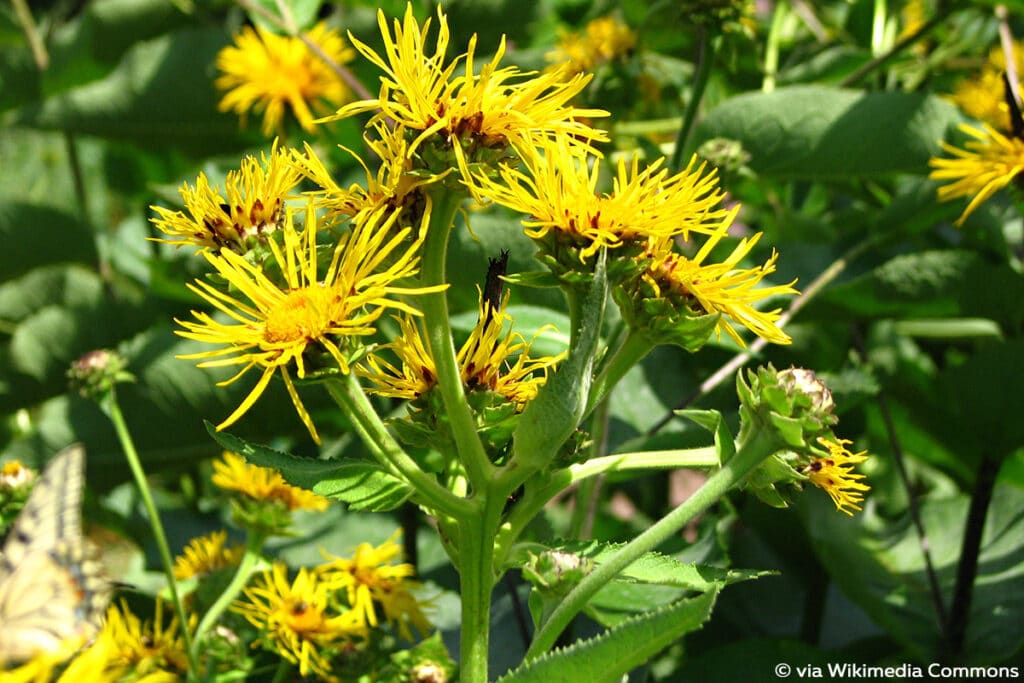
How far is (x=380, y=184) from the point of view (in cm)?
63

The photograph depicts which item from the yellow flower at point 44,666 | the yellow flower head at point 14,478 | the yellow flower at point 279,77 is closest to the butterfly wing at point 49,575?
the yellow flower at point 44,666

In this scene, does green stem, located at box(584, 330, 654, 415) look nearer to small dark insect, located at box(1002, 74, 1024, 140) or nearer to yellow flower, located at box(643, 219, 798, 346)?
yellow flower, located at box(643, 219, 798, 346)

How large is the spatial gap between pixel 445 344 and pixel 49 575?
0.24m

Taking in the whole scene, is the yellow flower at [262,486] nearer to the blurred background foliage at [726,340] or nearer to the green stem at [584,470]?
the blurred background foliage at [726,340]

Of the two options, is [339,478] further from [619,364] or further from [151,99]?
[151,99]

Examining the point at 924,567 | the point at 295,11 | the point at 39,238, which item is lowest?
the point at 924,567

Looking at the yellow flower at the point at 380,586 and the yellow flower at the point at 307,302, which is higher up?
the yellow flower at the point at 307,302

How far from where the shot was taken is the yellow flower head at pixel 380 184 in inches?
24.1

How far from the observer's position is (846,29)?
1.57 metres

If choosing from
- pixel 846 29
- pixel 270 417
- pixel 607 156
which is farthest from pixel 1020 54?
pixel 270 417

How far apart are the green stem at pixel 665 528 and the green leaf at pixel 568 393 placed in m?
0.07

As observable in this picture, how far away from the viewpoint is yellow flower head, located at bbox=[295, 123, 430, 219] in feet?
2.01

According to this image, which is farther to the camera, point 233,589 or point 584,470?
point 233,589

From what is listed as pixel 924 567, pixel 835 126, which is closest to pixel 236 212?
pixel 835 126
